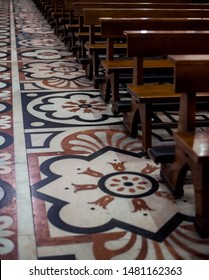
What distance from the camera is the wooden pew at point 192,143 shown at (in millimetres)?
1705

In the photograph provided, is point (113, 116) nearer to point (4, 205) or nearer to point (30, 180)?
point (30, 180)

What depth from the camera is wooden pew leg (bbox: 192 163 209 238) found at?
5.60ft

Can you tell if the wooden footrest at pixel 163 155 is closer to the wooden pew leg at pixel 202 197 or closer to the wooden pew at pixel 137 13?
the wooden pew leg at pixel 202 197

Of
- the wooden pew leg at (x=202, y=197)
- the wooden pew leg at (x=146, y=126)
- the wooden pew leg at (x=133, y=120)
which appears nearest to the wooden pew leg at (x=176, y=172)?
the wooden pew leg at (x=202, y=197)

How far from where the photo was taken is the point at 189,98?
74.3 inches

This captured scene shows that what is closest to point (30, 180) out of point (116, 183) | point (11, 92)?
point (116, 183)

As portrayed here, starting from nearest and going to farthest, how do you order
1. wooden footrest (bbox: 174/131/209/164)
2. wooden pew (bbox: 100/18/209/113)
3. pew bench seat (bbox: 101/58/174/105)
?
wooden footrest (bbox: 174/131/209/164), wooden pew (bbox: 100/18/209/113), pew bench seat (bbox: 101/58/174/105)

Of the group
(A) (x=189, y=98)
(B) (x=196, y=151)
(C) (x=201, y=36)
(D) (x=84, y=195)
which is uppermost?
(C) (x=201, y=36)

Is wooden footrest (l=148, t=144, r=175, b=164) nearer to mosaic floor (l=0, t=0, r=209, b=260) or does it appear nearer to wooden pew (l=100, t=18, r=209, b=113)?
mosaic floor (l=0, t=0, r=209, b=260)

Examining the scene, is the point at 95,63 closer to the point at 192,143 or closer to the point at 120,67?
the point at 120,67

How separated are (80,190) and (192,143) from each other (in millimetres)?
608

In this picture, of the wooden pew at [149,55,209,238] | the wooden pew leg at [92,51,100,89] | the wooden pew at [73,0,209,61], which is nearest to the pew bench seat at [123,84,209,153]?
the wooden pew at [149,55,209,238]

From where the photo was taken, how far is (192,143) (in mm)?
1735
